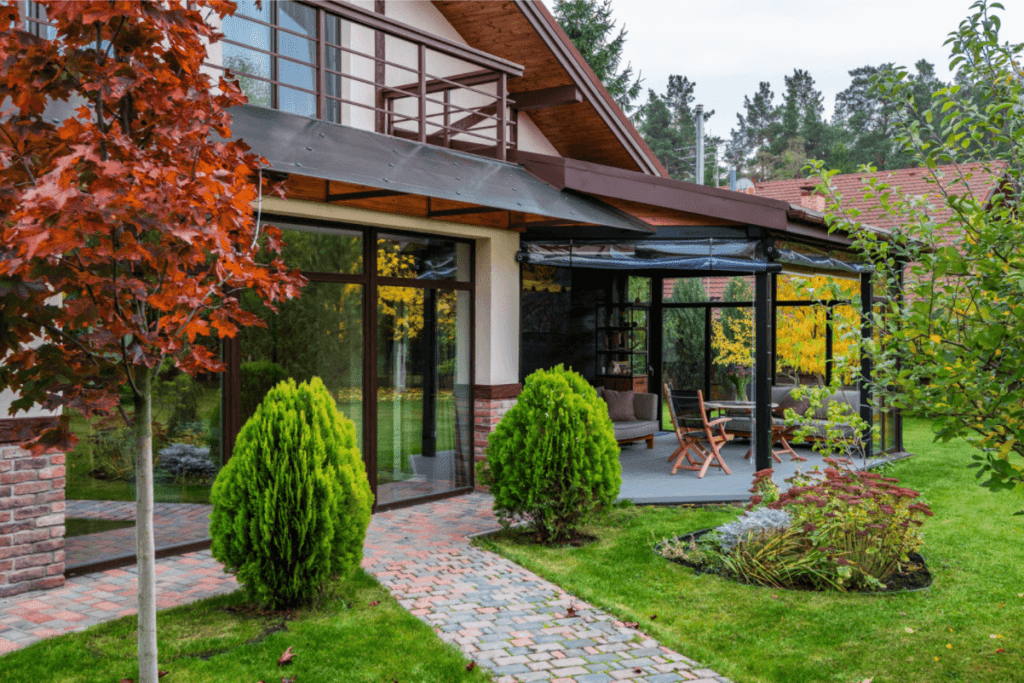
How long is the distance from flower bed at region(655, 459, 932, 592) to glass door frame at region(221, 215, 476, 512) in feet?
9.65

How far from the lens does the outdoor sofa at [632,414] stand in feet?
36.0

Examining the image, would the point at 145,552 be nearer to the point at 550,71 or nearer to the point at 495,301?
the point at 495,301

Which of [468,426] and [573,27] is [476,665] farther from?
[573,27]

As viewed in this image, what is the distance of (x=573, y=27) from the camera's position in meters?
19.1

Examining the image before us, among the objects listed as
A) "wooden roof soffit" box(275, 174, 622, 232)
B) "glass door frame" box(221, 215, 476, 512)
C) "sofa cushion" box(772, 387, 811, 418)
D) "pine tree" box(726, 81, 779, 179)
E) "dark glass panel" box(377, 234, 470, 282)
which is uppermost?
"pine tree" box(726, 81, 779, 179)

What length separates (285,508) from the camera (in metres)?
4.59

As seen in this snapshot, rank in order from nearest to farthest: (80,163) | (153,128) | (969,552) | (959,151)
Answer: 1. (80,163)
2. (153,128)
3. (959,151)
4. (969,552)

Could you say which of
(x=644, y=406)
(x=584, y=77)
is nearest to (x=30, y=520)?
(x=584, y=77)

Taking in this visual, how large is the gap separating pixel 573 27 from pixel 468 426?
43.7ft

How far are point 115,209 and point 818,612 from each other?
14.3ft

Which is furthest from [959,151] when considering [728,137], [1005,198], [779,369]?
[728,137]

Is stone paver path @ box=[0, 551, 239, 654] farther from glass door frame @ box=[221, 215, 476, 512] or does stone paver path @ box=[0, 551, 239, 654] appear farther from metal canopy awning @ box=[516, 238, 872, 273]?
metal canopy awning @ box=[516, 238, 872, 273]

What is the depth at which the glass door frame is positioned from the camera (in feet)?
21.1

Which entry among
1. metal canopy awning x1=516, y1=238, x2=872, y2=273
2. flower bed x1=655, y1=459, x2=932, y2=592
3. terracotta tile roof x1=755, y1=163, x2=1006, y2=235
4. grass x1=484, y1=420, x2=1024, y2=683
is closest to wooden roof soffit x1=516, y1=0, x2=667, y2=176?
metal canopy awning x1=516, y1=238, x2=872, y2=273
